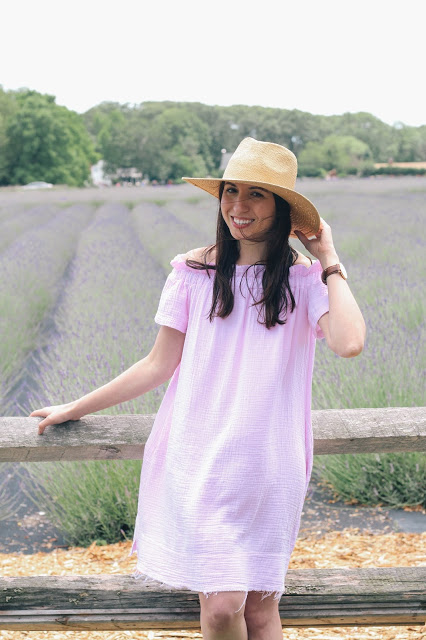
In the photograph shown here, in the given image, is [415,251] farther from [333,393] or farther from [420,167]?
[420,167]

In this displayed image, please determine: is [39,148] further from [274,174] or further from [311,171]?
[274,174]

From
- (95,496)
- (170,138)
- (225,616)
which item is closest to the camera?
(225,616)

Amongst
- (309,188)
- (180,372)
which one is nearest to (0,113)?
(309,188)

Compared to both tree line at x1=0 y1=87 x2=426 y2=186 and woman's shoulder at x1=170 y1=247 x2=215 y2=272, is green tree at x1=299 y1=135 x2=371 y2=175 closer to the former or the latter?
tree line at x1=0 y1=87 x2=426 y2=186

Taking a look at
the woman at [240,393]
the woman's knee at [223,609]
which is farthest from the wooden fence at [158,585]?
the woman's knee at [223,609]

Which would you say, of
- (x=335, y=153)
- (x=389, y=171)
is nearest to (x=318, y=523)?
(x=335, y=153)

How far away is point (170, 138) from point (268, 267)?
6042 centimetres

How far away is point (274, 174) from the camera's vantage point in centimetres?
179

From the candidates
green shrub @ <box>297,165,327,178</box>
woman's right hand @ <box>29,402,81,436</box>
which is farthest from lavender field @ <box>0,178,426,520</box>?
green shrub @ <box>297,165,327,178</box>

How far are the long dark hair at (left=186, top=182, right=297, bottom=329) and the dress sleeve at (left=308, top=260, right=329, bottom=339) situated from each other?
5cm

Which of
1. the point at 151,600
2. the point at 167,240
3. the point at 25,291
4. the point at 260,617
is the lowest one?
the point at 25,291

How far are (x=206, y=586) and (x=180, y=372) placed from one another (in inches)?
18.4

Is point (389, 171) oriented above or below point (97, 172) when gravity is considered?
above

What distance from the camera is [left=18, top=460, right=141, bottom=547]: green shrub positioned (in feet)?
11.5
